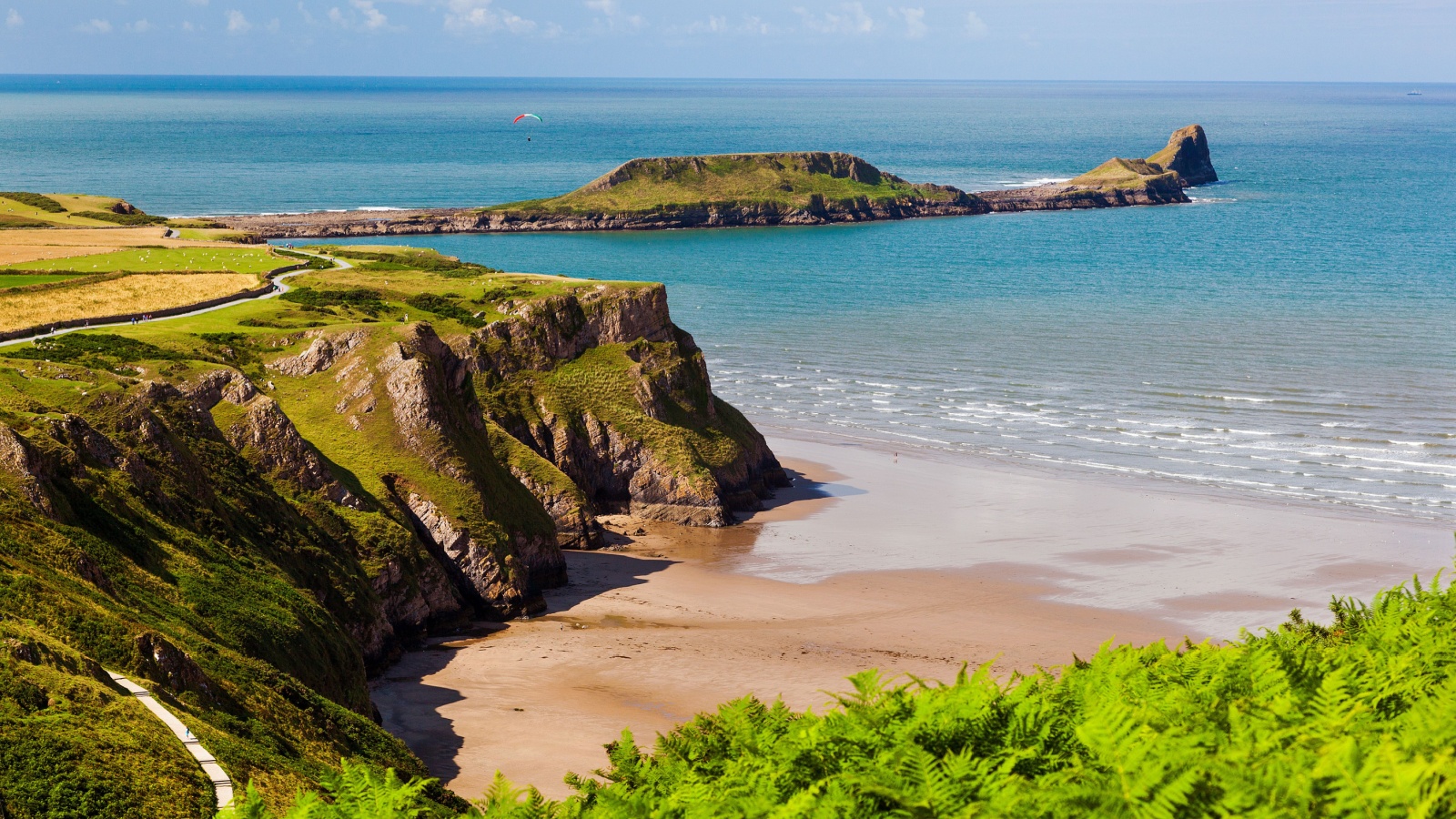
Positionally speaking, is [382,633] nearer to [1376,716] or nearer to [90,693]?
[90,693]

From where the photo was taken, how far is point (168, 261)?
67750 millimetres

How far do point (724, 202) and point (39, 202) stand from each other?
3537 inches

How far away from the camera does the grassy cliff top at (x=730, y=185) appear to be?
581ft

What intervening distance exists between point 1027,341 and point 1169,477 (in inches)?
1279

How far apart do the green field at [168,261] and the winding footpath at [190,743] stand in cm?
4846

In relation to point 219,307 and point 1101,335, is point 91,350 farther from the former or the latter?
point 1101,335

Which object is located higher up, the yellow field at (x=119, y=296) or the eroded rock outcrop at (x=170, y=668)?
the yellow field at (x=119, y=296)

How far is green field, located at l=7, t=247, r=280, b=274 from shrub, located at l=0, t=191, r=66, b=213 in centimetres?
4165

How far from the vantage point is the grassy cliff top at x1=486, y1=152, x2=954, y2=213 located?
177125 millimetres

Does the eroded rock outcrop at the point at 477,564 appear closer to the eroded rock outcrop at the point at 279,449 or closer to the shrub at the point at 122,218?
the eroded rock outcrop at the point at 279,449

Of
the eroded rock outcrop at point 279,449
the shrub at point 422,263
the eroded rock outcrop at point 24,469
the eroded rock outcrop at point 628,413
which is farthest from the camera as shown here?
the shrub at point 422,263

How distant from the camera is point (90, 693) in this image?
61.8ft

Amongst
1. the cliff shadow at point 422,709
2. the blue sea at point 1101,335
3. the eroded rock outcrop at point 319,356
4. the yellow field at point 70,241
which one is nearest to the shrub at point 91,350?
the eroded rock outcrop at point 319,356

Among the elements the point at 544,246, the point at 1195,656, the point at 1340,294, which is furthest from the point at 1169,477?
the point at 544,246
